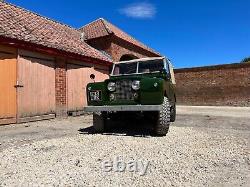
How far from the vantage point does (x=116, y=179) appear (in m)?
3.41

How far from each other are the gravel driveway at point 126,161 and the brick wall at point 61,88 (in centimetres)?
510

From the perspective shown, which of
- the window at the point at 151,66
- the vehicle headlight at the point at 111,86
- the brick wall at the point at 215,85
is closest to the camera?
the vehicle headlight at the point at 111,86

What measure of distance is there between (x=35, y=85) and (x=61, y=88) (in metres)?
1.47

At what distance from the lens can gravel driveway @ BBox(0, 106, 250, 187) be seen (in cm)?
337

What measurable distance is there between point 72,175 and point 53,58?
8.01m

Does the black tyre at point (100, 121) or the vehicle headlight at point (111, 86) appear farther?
the black tyre at point (100, 121)

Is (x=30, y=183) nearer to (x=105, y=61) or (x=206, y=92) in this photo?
(x=105, y=61)

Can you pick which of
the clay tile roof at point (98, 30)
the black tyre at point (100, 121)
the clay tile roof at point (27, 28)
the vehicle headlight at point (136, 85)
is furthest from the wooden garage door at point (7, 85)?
the clay tile roof at point (98, 30)

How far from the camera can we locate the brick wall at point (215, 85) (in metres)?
20.1

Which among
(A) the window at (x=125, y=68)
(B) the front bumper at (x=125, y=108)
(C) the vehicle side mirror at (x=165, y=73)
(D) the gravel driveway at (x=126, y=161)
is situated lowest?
(D) the gravel driveway at (x=126, y=161)

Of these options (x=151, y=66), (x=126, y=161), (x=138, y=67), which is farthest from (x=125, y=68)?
(x=126, y=161)

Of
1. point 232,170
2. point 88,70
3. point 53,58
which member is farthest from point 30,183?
point 88,70

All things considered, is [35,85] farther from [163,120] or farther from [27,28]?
[163,120]

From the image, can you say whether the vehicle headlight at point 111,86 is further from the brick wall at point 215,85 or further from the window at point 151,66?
the brick wall at point 215,85
